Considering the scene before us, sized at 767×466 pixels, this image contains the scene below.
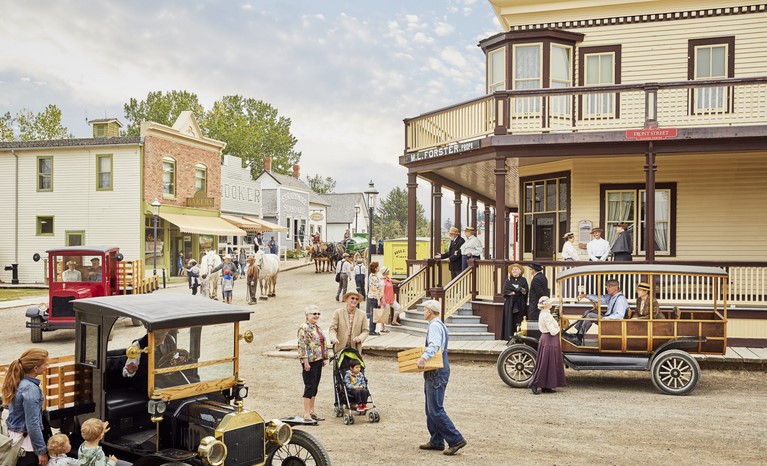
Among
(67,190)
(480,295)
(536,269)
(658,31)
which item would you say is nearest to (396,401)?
(536,269)

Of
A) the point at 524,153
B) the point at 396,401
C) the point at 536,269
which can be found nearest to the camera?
the point at 396,401

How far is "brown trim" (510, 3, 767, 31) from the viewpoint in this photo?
18.7 m

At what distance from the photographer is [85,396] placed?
22.9ft

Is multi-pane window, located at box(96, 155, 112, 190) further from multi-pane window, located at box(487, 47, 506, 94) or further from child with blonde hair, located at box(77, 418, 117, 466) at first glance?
child with blonde hair, located at box(77, 418, 117, 466)

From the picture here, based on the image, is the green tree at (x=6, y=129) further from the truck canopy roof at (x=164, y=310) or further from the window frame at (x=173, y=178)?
the truck canopy roof at (x=164, y=310)

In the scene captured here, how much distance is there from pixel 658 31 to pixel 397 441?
49.1 feet

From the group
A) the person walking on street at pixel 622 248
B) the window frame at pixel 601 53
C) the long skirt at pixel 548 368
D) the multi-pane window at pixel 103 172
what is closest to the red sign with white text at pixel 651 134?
the person walking on street at pixel 622 248

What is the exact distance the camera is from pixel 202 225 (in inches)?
1467

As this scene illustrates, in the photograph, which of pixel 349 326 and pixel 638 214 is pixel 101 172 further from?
pixel 349 326

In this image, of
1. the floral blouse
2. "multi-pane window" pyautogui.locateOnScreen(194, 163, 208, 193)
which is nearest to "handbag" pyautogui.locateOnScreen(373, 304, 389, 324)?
the floral blouse

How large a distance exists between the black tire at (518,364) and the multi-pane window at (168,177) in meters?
27.2

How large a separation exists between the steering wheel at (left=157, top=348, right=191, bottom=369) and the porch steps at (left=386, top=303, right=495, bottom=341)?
10047 millimetres

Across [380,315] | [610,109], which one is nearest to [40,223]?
[380,315]

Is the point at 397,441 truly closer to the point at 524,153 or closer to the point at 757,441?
the point at 757,441
